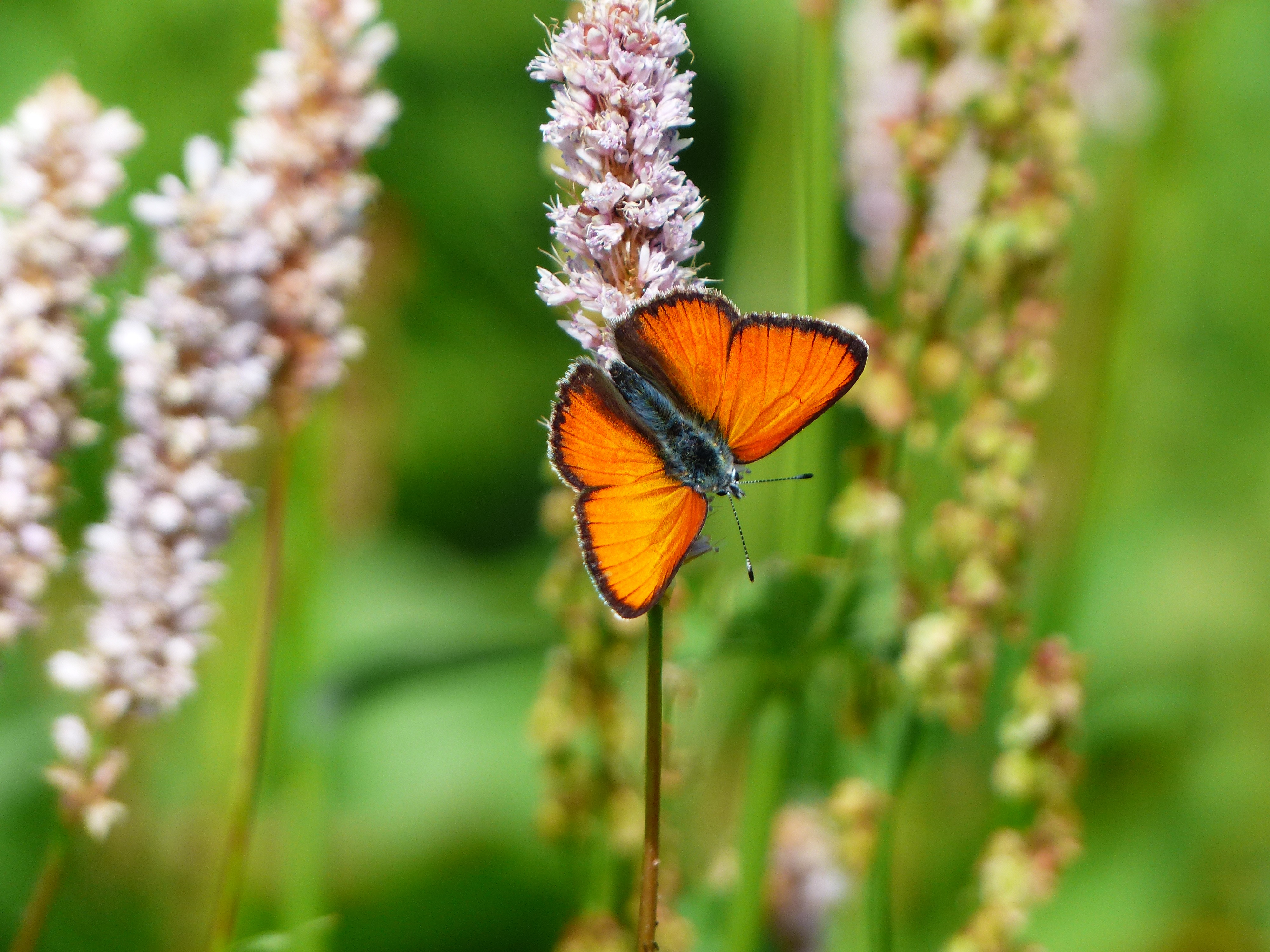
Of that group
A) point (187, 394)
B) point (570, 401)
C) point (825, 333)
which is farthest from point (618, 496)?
point (187, 394)

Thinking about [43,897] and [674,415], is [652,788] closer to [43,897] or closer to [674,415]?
[674,415]

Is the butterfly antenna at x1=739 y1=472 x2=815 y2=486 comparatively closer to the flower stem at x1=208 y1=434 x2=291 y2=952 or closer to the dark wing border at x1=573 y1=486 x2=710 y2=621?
the dark wing border at x1=573 y1=486 x2=710 y2=621

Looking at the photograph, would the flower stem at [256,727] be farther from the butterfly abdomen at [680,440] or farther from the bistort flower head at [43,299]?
the butterfly abdomen at [680,440]

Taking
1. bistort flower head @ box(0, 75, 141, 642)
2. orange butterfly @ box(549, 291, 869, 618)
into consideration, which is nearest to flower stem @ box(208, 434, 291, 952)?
bistort flower head @ box(0, 75, 141, 642)

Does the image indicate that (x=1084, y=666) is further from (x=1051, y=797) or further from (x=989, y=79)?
(x=989, y=79)

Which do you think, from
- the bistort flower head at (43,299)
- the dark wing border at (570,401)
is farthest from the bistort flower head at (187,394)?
the dark wing border at (570,401)

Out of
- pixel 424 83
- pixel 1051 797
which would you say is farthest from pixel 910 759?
pixel 424 83
